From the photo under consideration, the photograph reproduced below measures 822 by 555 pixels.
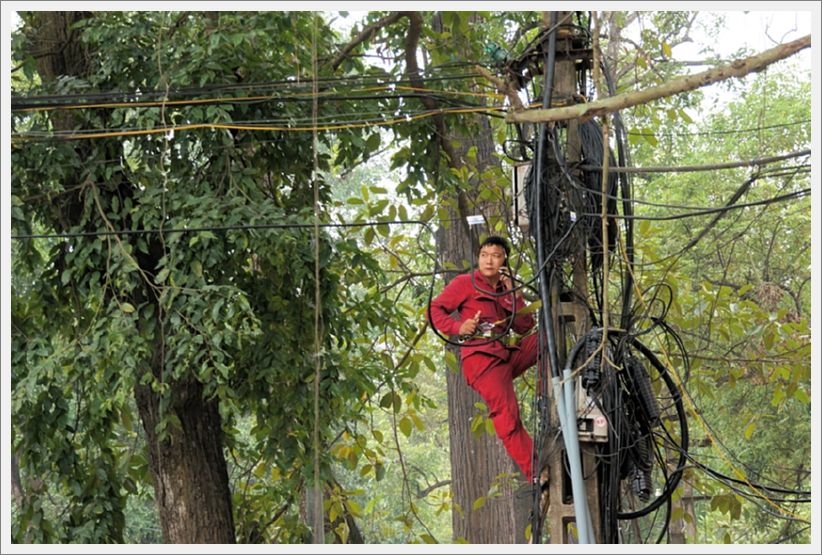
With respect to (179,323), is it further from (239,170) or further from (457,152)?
(457,152)

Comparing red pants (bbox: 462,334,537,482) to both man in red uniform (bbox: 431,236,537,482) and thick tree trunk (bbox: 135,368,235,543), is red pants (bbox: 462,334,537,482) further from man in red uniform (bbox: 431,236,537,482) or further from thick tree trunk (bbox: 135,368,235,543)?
thick tree trunk (bbox: 135,368,235,543)

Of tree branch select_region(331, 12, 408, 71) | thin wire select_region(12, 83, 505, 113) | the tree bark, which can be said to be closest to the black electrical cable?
thin wire select_region(12, 83, 505, 113)

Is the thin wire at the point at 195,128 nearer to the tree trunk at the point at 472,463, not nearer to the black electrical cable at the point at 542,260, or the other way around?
the black electrical cable at the point at 542,260

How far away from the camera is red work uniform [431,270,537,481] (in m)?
7.10

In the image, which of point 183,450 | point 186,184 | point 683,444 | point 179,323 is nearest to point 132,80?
point 186,184

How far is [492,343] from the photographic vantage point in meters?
7.21

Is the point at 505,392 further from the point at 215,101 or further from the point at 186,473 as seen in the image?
the point at 186,473

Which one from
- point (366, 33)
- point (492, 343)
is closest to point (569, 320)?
point (492, 343)

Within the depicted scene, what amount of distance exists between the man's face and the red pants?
461 mm

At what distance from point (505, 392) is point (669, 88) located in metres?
2.22

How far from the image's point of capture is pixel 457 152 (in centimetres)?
1234

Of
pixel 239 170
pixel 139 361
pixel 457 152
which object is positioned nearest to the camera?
pixel 139 361

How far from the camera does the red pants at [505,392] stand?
279 inches

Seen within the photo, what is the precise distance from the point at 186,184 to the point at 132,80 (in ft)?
2.82
